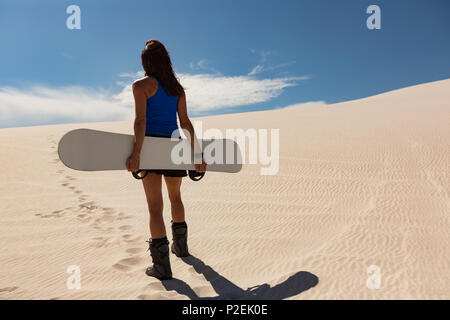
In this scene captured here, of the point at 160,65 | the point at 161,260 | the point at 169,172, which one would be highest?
the point at 160,65

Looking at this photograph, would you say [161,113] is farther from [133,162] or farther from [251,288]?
[251,288]

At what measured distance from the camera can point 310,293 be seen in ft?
8.90

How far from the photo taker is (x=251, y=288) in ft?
9.27

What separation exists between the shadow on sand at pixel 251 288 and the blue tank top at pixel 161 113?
1494 millimetres

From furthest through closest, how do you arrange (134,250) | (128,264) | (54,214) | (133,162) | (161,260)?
(54,214) → (134,250) → (128,264) → (161,260) → (133,162)

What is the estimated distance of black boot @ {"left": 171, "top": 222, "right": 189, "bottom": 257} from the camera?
3.27 meters

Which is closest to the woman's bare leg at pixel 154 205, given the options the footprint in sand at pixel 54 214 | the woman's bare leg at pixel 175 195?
the woman's bare leg at pixel 175 195

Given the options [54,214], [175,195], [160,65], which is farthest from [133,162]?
[54,214]

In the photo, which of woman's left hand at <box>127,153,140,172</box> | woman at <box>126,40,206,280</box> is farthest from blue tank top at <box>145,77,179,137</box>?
woman's left hand at <box>127,153,140,172</box>

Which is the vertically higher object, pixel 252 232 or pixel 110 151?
pixel 110 151

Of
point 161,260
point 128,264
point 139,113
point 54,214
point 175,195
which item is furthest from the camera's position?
point 54,214

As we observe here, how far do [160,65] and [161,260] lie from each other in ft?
6.25
